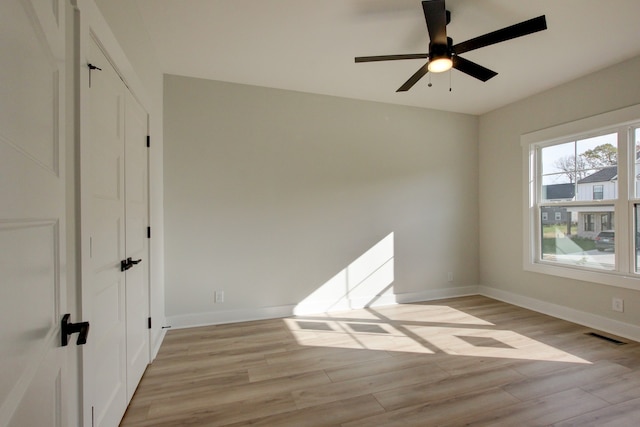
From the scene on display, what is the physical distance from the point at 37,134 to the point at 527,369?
3.26 meters

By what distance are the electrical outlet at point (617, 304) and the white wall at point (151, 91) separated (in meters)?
4.53

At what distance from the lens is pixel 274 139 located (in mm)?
3584

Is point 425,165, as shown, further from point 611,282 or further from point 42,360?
point 42,360

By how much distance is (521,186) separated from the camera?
400cm

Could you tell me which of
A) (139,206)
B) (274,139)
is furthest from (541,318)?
(139,206)

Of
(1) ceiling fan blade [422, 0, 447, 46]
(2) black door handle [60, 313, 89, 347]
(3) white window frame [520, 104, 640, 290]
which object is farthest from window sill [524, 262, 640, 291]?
(2) black door handle [60, 313, 89, 347]

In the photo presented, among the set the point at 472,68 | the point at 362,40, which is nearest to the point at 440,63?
the point at 472,68

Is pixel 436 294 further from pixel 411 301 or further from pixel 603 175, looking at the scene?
pixel 603 175

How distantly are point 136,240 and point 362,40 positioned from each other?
248cm

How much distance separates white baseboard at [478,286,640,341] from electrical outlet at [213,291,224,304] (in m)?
3.81

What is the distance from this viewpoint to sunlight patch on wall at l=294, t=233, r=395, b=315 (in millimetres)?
3770

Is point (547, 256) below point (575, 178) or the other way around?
Result: below

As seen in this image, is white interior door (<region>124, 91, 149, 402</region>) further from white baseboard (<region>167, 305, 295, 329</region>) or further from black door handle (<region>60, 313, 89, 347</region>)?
black door handle (<region>60, 313, 89, 347</region>)

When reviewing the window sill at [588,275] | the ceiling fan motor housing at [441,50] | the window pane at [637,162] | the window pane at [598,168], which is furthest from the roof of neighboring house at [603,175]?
the ceiling fan motor housing at [441,50]
